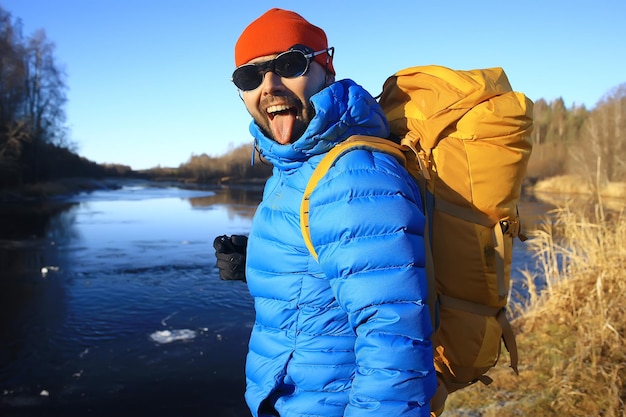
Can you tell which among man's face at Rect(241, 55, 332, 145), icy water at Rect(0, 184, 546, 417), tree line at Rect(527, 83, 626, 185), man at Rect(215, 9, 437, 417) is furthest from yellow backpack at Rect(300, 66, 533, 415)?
tree line at Rect(527, 83, 626, 185)

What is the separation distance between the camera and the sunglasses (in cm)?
171

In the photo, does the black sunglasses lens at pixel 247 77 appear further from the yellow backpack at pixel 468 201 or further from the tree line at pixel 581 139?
the tree line at pixel 581 139

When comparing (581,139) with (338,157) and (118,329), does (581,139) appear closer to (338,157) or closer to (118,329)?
(118,329)

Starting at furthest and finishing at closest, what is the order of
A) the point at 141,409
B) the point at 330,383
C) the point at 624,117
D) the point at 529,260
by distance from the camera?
the point at 624,117 < the point at 529,260 < the point at 141,409 < the point at 330,383

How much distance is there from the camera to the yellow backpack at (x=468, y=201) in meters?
1.60

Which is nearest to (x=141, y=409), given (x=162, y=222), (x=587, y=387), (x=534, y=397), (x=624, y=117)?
(x=534, y=397)

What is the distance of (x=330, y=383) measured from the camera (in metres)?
1.48

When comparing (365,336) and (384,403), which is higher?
(365,336)

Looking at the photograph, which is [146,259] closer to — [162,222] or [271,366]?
[162,222]

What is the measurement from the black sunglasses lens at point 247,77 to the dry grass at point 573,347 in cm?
310

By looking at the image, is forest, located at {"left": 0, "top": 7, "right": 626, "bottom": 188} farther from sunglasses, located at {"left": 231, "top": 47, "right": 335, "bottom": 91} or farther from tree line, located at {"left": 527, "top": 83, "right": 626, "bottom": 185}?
sunglasses, located at {"left": 231, "top": 47, "right": 335, "bottom": 91}

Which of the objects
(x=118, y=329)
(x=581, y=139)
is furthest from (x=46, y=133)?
(x=581, y=139)

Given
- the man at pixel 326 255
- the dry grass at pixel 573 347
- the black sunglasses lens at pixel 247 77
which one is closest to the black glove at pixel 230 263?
the man at pixel 326 255

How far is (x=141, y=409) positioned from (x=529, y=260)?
29.8 feet
